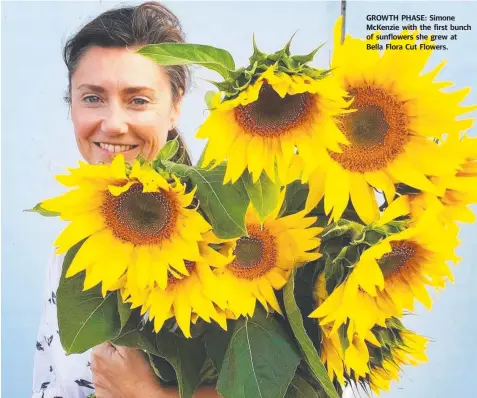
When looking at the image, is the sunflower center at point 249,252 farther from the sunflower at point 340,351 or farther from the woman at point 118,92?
the woman at point 118,92

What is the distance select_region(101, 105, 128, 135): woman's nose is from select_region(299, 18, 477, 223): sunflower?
54cm

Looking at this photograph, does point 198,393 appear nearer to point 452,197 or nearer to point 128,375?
point 128,375

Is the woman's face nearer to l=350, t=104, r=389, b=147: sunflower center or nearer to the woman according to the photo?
the woman

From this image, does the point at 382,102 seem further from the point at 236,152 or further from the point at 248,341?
the point at 248,341

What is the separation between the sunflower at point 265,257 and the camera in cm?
57

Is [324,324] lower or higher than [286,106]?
lower

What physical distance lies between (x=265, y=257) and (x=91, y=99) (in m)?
0.57

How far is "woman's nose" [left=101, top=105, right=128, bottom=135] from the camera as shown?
1.03 m

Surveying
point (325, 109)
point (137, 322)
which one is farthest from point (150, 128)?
point (325, 109)

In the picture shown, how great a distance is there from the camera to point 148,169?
51 cm

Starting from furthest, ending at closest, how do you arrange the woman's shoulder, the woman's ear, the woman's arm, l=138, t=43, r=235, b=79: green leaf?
the woman's shoulder → the woman's ear → the woman's arm → l=138, t=43, r=235, b=79: green leaf

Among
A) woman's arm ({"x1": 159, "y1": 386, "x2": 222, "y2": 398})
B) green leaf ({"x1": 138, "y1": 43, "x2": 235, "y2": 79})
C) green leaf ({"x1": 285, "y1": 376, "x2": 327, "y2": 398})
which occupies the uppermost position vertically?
green leaf ({"x1": 138, "y1": 43, "x2": 235, "y2": 79})

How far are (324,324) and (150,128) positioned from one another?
57 centimetres

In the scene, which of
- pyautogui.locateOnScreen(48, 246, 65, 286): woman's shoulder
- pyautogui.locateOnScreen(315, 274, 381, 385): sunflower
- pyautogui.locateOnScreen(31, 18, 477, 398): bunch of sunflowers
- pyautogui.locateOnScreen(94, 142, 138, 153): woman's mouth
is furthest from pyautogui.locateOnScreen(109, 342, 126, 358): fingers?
pyautogui.locateOnScreen(48, 246, 65, 286): woman's shoulder
